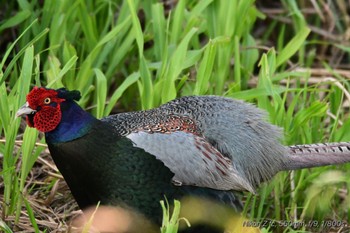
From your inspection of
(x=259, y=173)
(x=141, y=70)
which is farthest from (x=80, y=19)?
(x=259, y=173)

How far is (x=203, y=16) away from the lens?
5.90 metres

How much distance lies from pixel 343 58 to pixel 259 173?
2.84 m

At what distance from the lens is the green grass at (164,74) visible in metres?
4.70

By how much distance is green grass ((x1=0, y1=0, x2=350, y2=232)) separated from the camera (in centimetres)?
470

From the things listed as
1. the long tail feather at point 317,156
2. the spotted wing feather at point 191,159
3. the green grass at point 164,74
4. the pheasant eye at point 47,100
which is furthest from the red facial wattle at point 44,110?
the long tail feather at point 317,156

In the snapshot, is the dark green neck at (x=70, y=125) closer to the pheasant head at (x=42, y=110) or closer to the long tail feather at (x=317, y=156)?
the pheasant head at (x=42, y=110)

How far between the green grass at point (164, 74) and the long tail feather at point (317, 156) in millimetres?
118

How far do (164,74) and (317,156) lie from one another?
38.5 inches

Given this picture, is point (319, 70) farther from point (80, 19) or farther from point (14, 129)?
point (14, 129)

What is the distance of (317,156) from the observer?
4.73 metres

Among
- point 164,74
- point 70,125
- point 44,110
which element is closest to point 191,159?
point 70,125

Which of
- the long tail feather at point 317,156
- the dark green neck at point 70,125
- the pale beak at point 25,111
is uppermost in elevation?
the pale beak at point 25,111

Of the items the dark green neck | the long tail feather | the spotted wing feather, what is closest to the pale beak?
the dark green neck

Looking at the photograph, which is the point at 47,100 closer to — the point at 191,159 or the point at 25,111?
the point at 25,111
